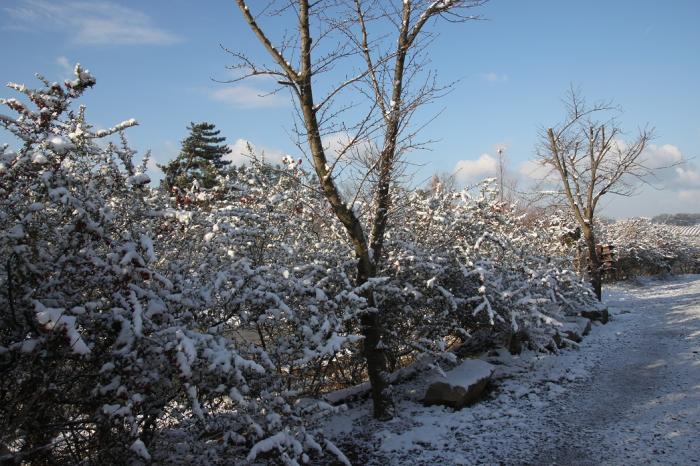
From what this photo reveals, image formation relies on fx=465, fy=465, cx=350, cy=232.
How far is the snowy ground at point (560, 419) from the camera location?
4773mm

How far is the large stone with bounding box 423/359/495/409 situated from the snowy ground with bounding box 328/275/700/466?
12cm

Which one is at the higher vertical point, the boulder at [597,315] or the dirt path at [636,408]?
the boulder at [597,315]

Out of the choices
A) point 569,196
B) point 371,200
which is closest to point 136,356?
point 371,200

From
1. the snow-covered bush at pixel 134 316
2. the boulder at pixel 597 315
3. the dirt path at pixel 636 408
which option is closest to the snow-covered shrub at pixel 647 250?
the boulder at pixel 597 315

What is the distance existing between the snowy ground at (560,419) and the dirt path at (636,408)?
1cm

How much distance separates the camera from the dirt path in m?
4.70

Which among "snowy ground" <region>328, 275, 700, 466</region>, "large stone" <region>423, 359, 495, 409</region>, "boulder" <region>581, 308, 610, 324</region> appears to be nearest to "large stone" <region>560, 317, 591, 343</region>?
"snowy ground" <region>328, 275, 700, 466</region>

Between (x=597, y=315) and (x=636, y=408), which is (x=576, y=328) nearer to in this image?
(x=597, y=315)

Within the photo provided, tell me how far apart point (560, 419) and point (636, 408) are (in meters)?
1.02

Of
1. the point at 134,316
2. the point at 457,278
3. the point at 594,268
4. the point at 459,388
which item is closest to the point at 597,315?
the point at 594,268

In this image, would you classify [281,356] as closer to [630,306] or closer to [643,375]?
[643,375]

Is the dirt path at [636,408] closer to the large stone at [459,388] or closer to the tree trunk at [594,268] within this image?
the large stone at [459,388]

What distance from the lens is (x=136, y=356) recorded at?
312 cm

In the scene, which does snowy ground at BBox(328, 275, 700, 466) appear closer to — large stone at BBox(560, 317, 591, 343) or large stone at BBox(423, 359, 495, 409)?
large stone at BBox(423, 359, 495, 409)
